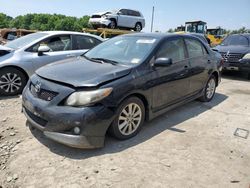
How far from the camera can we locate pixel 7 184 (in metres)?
3.06

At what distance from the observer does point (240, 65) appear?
940 cm

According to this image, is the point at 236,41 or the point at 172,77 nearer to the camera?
the point at 172,77

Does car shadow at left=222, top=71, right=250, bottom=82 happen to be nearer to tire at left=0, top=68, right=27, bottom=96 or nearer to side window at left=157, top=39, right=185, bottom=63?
side window at left=157, top=39, right=185, bottom=63

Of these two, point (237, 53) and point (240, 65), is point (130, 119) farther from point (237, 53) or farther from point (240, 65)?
point (237, 53)

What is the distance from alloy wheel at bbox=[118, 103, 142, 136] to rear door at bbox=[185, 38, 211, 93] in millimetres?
1750

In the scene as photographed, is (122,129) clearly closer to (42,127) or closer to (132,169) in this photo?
(132,169)

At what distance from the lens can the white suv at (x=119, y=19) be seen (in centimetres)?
1736

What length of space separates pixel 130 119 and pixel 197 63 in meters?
2.31

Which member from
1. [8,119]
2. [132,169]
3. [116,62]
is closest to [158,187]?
[132,169]

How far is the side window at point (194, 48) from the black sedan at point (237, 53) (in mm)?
4146

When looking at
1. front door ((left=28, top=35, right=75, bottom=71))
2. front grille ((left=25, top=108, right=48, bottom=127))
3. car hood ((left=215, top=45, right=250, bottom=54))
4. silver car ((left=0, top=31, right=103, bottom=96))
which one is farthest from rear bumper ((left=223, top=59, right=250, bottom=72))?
front grille ((left=25, top=108, right=48, bottom=127))

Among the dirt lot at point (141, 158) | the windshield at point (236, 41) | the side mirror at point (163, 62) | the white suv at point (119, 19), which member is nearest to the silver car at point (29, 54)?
the dirt lot at point (141, 158)

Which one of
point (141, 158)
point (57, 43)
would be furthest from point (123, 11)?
point (141, 158)

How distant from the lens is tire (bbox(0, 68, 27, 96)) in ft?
19.7
